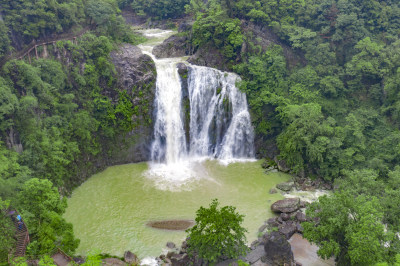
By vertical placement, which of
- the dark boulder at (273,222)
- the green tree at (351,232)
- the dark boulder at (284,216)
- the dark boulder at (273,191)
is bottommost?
the dark boulder at (273,222)

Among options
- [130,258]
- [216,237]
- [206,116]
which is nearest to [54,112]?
[130,258]

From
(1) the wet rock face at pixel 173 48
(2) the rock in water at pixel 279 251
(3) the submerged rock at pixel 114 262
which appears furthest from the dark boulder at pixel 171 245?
(1) the wet rock face at pixel 173 48

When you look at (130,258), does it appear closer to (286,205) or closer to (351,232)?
(286,205)

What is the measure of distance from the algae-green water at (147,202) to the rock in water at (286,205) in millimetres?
714

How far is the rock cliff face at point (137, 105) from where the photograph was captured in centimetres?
→ 2952

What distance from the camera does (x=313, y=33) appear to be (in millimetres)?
33000

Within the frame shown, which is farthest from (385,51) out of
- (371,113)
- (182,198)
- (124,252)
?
(124,252)

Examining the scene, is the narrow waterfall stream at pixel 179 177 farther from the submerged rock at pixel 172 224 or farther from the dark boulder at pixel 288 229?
the dark boulder at pixel 288 229

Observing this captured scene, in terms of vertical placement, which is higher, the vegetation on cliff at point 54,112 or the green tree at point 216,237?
the vegetation on cliff at point 54,112

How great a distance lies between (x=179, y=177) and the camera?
27.2 m

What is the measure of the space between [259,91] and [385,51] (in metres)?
12.6

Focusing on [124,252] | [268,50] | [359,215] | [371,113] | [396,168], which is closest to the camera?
[359,215]

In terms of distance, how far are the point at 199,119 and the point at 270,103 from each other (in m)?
7.10

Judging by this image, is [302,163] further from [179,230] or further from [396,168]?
[179,230]
